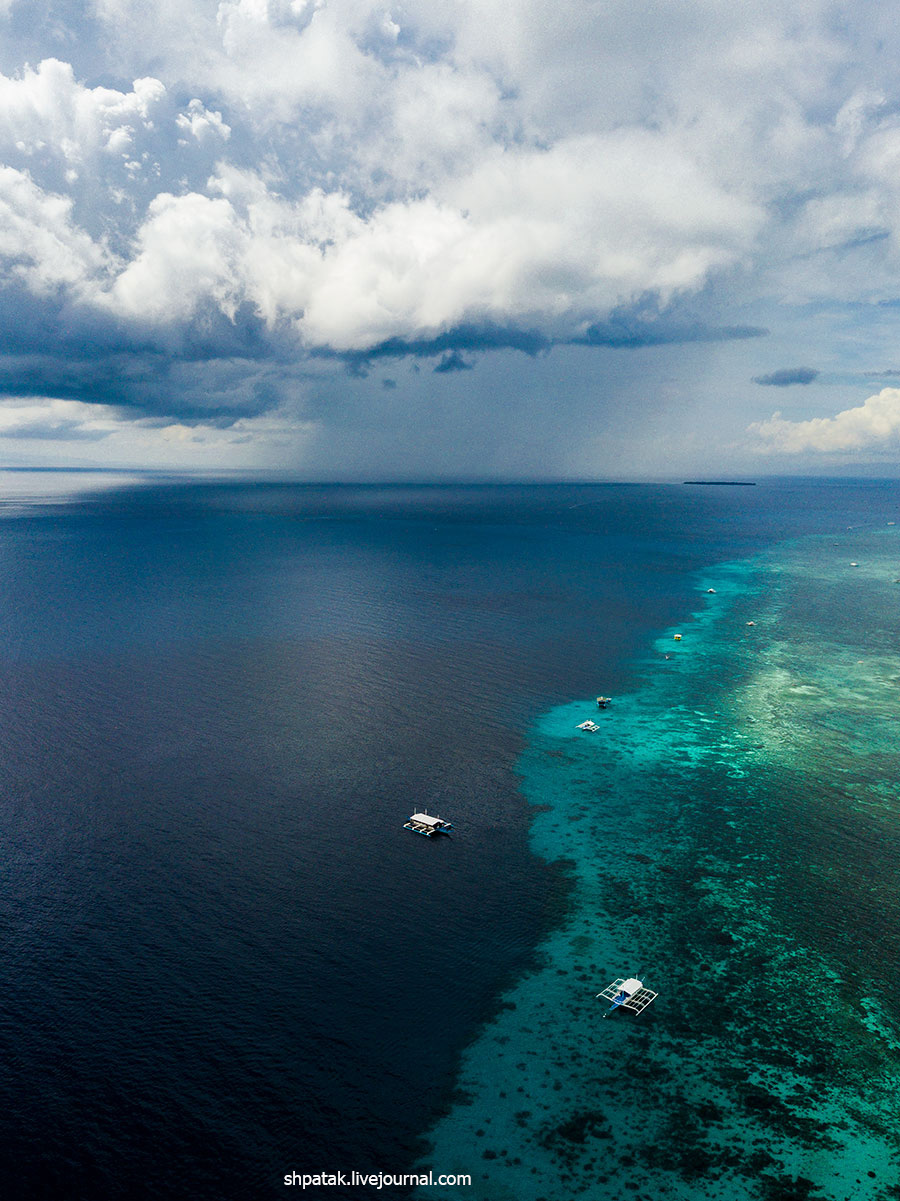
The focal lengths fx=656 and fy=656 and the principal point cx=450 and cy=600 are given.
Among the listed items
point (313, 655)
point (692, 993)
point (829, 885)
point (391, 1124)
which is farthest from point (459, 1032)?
point (313, 655)

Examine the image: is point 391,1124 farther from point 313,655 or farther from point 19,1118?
point 313,655

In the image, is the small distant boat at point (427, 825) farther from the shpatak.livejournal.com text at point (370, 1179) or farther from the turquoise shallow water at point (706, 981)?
the shpatak.livejournal.com text at point (370, 1179)

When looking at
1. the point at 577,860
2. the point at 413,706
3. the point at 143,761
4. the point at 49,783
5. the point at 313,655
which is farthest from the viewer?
the point at 313,655

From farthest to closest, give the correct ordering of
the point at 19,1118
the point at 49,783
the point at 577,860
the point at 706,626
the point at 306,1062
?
the point at 706,626
the point at 49,783
the point at 577,860
the point at 306,1062
the point at 19,1118

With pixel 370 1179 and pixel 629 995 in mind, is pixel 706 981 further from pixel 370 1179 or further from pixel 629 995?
pixel 370 1179

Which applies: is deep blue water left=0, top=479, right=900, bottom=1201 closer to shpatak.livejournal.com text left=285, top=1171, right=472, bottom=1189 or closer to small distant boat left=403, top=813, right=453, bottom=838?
shpatak.livejournal.com text left=285, top=1171, right=472, bottom=1189

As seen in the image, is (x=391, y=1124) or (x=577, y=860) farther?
(x=577, y=860)

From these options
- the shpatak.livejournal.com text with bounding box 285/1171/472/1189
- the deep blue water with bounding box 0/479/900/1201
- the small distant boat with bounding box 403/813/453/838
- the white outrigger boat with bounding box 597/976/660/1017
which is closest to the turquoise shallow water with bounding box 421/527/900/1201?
the white outrigger boat with bounding box 597/976/660/1017
